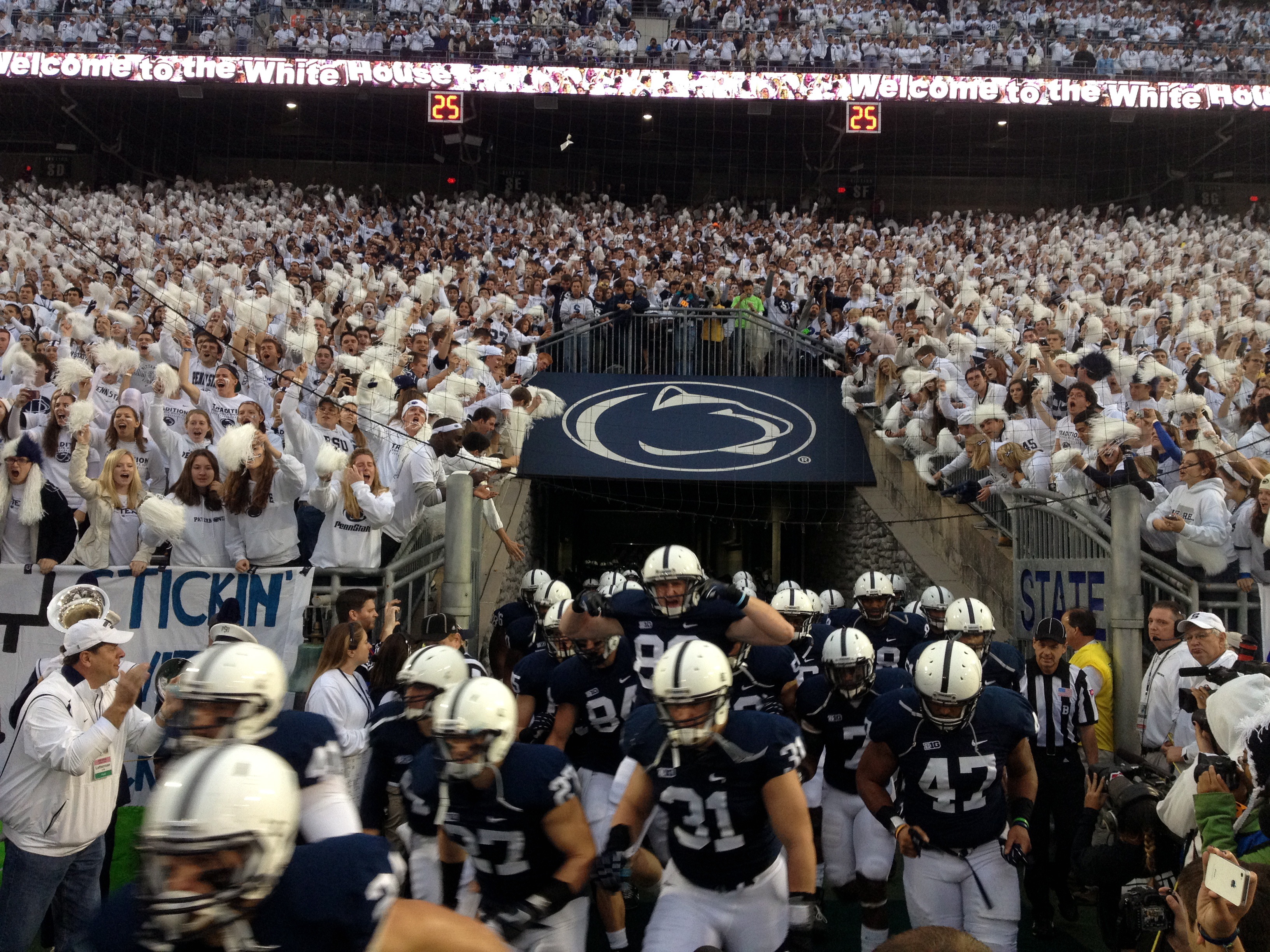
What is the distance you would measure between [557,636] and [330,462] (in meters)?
1.97

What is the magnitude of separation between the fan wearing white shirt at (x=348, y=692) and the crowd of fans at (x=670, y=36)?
20.7 metres

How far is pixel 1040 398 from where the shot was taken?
986 cm

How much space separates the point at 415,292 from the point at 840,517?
249 inches

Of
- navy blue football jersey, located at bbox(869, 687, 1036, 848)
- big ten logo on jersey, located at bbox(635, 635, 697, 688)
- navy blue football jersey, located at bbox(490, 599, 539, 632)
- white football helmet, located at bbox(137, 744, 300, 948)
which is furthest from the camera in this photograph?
navy blue football jersey, located at bbox(490, 599, 539, 632)

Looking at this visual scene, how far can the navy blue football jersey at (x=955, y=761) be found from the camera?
15.8 feet

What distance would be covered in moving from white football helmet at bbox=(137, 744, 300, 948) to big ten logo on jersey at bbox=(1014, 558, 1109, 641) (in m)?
6.36

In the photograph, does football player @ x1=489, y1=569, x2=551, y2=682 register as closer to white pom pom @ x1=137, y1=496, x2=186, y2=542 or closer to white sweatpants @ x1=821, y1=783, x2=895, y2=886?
white pom pom @ x1=137, y1=496, x2=186, y2=542

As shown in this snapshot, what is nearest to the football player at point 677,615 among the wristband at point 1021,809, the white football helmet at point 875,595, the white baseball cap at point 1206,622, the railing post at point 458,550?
the wristband at point 1021,809

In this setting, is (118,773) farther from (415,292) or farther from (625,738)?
(415,292)

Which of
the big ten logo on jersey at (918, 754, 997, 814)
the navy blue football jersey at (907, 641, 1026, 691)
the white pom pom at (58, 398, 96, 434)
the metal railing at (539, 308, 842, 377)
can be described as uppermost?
the metal railing at (539, 308, 842, 377)

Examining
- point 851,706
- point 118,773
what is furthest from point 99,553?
point 851,706

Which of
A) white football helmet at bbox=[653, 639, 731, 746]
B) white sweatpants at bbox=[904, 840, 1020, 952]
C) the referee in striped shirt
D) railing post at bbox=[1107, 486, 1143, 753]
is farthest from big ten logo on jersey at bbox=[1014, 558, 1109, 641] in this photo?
white football helmet at bbox=[653, 639, 731, 746]

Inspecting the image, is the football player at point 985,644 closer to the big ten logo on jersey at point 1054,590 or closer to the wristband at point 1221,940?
the big ten logo on jersey at point 1054,590

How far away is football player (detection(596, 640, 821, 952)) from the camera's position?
12.7ft
